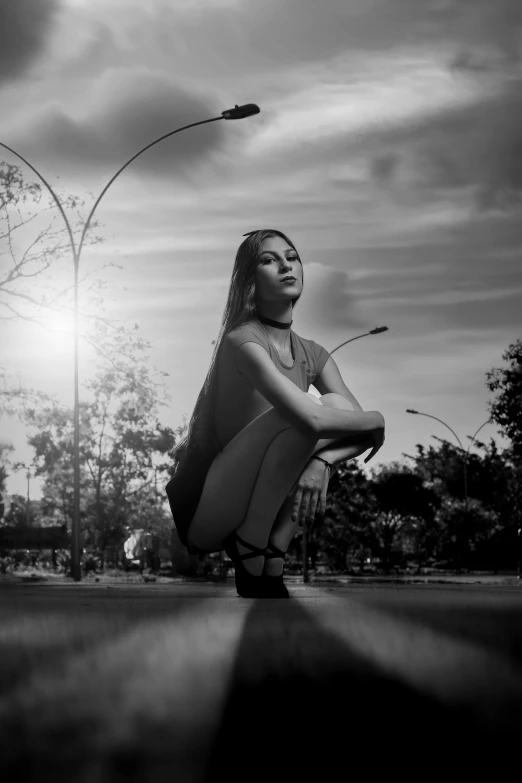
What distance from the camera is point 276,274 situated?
4387 millimetres

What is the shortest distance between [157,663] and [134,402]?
31888mm

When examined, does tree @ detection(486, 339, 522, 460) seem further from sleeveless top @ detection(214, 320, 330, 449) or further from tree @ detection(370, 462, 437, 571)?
sleeveless top @ detection(214, 320, 330, 449)

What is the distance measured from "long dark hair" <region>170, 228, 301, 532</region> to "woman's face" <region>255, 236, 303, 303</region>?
0.03 m

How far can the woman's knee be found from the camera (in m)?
4.25

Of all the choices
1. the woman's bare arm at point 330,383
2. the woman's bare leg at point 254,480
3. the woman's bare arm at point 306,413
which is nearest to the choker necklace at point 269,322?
the woman's bare arm at point 330,383

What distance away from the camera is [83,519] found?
2142 inches

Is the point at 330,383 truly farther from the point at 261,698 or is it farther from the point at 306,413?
the point at 261,698

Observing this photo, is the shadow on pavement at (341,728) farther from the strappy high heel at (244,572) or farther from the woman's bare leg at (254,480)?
the strappy high heel at (244,572)

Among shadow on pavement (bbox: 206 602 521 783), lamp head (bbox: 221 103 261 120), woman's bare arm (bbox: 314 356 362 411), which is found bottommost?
shadow on pavement (bbox: 206 602 521 783)

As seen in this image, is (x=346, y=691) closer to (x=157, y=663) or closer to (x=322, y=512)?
(x=157, y=663)

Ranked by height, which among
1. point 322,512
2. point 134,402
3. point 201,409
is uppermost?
point 134,402

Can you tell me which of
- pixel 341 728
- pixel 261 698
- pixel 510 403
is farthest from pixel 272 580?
pixel 510 403

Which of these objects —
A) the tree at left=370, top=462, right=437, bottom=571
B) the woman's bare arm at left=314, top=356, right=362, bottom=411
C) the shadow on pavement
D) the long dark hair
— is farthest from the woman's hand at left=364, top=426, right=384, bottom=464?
the tree at left=370, top=462, right=437, bottom=571

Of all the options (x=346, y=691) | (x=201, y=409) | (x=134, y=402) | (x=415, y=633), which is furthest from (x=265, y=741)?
(x=134, y=402)
